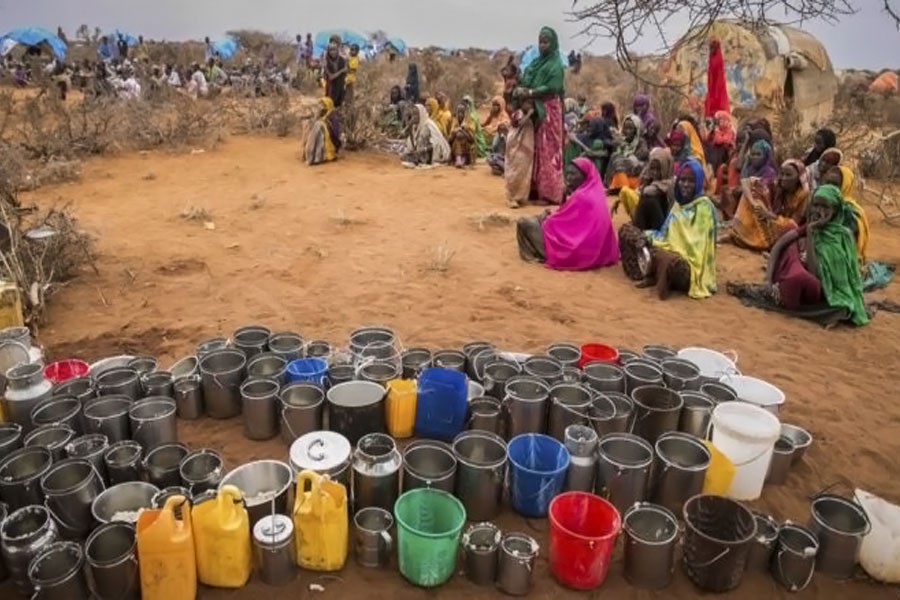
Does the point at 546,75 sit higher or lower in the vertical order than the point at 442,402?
higher

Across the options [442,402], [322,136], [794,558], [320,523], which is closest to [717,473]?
[794,558]

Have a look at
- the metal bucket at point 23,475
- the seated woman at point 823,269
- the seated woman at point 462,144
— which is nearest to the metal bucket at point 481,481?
the metal bucket at point 23,475

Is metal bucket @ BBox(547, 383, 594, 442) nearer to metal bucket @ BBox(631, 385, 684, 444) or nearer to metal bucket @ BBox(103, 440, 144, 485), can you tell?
metal bucket @ BBox(631, 385, 684, 444)

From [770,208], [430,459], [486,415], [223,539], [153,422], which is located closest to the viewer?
[223,539]

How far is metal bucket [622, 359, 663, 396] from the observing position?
3.40m

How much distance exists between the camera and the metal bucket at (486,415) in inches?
122

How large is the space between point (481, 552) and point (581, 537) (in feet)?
1.20

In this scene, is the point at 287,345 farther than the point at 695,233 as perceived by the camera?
No

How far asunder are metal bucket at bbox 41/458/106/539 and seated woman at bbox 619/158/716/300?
13.6ft

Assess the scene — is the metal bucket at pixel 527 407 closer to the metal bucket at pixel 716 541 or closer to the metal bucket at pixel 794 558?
the metal bucket at pixel 716 541

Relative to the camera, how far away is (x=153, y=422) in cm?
297

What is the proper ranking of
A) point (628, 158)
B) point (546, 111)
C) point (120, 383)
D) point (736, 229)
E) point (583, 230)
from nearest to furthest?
point (120, 383) → point (583, 230) → point (736, 229) → point (546, 111) → point (628, 158)

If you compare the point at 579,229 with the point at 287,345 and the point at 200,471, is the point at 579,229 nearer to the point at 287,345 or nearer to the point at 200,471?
the point at 287,345

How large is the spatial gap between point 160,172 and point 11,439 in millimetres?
7804
